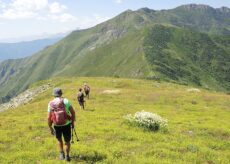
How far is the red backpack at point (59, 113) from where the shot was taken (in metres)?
16.5

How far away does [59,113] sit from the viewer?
16484 mm

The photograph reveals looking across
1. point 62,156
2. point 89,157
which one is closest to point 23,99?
point 89,157

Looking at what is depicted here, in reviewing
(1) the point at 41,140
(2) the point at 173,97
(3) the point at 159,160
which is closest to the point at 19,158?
(1) the point at 41,140

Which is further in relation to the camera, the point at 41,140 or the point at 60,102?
the point at 41,140

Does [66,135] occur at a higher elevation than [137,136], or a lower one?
higher

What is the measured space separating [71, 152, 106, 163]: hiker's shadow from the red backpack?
228cm

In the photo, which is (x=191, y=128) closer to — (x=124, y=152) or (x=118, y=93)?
(x=124, y=152)

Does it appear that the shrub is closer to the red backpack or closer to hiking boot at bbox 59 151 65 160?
hiking boot at bbox 59 151 65 160

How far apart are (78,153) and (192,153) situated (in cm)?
601

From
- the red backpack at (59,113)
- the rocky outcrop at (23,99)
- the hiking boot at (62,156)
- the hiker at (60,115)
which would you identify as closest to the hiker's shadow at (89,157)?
the hiking boot at (62,156)

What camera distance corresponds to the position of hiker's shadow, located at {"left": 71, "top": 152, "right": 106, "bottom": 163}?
693 inches

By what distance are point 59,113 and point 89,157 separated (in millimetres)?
3088

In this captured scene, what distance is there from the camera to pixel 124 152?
19.4 metres

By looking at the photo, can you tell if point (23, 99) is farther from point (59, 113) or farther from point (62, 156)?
point (59, 113)
